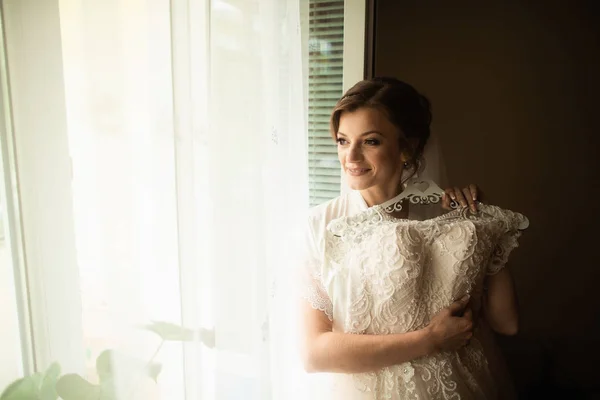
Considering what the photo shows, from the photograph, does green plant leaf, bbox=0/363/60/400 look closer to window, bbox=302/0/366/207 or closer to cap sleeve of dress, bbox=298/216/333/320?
cap sleeve of dress, bbox=298/216/333/320

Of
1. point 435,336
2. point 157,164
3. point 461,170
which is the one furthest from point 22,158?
point 461,170

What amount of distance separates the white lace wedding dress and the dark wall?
2.06 ft

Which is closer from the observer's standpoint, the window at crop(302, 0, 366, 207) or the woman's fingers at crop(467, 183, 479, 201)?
the woman's fingers at crop(467, 183, 479, 201)

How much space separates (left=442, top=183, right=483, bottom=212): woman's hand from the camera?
3.00ft

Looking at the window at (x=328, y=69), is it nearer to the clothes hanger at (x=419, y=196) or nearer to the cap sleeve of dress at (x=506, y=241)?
the clothes hanger at (x=419, y=196)

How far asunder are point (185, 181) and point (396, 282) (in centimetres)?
45

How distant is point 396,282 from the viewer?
789 millimetres

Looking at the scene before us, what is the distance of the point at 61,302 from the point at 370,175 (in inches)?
25.4

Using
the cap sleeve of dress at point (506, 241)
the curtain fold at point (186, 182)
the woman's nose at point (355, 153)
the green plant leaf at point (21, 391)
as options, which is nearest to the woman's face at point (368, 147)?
the woman's nose at point (355, 153)

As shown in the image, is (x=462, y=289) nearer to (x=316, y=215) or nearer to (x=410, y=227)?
(x=410, y=227)

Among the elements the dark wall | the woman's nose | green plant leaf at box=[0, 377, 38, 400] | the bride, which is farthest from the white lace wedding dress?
the dark wall

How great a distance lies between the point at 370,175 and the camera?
91 cm

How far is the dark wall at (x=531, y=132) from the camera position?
134 centimetres

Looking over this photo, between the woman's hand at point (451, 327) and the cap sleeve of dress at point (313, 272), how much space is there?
0.22 metres
